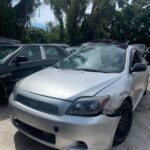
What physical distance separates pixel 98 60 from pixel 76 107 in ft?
5.41

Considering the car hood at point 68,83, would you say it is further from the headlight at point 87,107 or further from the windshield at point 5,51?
the windshield at point 5,51

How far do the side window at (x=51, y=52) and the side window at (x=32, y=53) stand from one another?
0.28 meters

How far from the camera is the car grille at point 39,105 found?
3503 millimetres

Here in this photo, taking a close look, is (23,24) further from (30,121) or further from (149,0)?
(30,121)

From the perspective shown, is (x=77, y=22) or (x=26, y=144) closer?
(x=26, y=144)

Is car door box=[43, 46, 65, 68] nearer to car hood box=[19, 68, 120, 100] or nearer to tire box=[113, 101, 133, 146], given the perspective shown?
car hood box=[19, 68, 120, 100]

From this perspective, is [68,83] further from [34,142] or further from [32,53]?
[32,53]

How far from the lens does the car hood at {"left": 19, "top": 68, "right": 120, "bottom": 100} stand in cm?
364

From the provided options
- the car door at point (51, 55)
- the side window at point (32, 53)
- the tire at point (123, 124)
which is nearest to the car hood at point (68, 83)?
the tire at point (123, 124)

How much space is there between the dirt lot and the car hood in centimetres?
88

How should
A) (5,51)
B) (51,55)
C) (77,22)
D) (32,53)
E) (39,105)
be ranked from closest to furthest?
(39,105), (5,51), (32,53), (51,55), (77,22)

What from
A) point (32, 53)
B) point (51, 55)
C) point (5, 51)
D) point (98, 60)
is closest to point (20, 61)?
point (5, 51)

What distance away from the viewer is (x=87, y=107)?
3.49 metres

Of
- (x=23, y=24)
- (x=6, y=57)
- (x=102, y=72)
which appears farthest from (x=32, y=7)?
(x=102, y=72)
